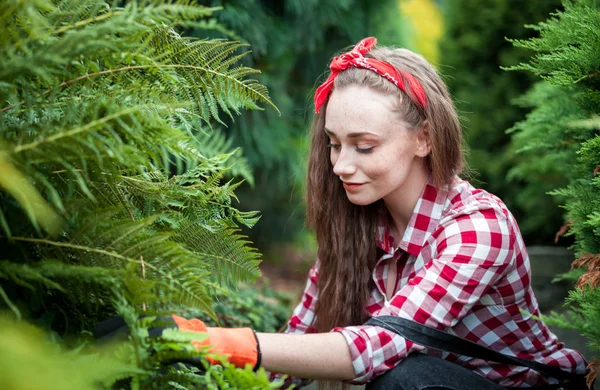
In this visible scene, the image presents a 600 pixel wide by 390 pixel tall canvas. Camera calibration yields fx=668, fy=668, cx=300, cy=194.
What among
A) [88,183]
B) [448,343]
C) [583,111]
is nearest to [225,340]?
[88,183]

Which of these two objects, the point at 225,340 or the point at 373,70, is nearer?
the point at 225,340

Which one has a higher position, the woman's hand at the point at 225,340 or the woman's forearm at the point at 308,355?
the woman's hand at the point at 225,340

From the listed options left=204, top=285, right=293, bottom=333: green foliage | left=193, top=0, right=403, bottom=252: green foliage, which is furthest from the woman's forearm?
left=193, top=0, right=403, bottom=252: green foliage

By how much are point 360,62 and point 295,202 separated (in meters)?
3.54

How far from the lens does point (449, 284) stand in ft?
5.88

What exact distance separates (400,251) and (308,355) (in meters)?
0.68

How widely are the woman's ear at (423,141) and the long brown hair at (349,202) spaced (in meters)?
0.02

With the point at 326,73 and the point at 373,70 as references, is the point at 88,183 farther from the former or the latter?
the point at 326,73

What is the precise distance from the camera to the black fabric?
5.74 ft

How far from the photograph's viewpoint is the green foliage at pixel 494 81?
518 centimetres

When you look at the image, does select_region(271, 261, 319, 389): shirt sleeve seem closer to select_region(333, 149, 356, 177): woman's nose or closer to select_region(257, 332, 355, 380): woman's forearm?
select_region(333, 149, 356, 177): woman's nose

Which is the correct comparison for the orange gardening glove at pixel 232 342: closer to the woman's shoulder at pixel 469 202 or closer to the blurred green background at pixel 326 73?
the woman's shoulder at pixel 469 202

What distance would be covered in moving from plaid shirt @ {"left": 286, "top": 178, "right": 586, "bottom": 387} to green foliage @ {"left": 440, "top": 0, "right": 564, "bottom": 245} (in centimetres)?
301

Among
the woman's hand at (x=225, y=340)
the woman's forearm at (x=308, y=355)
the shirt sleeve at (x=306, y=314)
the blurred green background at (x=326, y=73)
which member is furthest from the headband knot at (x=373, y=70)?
the blurred green background at (x=326, y=73)
